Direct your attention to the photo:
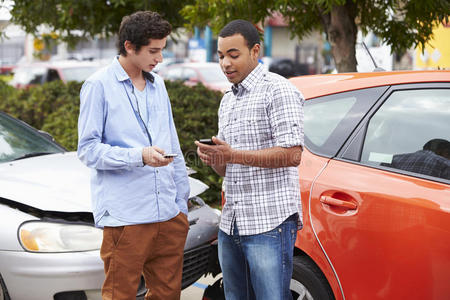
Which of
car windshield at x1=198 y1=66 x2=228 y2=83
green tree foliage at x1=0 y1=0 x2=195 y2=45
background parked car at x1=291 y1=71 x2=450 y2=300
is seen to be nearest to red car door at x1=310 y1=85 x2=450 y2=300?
background parked car at x1=291 y1=71 x2=450 y2=300

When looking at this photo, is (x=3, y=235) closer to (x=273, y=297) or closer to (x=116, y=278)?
(x=116, y=278)

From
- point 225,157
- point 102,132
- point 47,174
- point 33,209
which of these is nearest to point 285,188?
point 225,157

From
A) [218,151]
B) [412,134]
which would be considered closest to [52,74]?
[412,134]

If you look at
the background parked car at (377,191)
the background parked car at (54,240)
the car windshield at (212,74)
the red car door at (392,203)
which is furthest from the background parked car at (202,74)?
the red car door at (392,203)

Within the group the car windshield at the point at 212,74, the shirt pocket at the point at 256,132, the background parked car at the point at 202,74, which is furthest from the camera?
the car windshield at the point at 212,74

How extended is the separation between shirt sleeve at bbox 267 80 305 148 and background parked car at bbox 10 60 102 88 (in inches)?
458

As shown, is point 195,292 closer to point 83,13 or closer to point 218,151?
point 218,151

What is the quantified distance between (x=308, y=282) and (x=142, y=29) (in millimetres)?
1449

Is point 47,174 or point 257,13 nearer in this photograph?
point 47,174

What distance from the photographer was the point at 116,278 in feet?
8.43

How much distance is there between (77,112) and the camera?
7.61 meters

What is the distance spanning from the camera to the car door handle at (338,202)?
2648 mm

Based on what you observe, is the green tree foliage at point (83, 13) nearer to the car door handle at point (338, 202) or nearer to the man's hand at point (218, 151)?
the car door handle at point (338, 202)

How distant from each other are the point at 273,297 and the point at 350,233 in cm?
51
